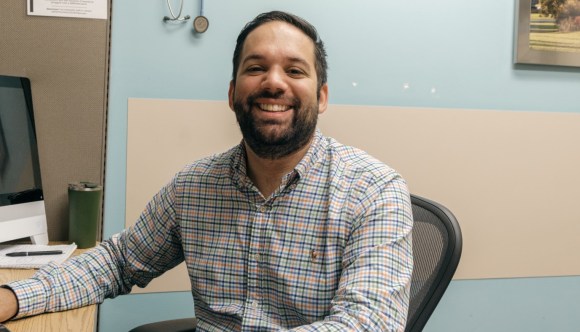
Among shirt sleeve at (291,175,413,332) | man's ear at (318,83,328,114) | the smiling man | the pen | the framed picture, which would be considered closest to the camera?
shirt sleeve at (291,175,413,332)

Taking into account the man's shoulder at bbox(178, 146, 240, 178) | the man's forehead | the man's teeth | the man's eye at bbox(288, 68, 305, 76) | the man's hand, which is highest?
the man's forehead

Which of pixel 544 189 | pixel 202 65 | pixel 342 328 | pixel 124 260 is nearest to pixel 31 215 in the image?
pixel 124 260

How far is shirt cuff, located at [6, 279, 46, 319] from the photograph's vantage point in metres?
1.14

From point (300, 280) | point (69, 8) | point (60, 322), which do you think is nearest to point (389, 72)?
point (69, 8)

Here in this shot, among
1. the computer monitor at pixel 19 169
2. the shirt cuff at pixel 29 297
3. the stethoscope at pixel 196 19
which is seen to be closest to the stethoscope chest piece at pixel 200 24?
the stethoscope at pixel 196 19

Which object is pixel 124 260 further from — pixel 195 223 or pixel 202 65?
pixel 202 65

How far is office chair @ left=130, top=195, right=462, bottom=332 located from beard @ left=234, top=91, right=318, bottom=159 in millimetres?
298

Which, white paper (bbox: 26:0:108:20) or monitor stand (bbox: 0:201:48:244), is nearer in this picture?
monitor stand (bbox: 0:201:48:244)

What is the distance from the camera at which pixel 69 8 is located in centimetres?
180

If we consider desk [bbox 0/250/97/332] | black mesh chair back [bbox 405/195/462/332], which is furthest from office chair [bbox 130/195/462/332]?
desk [bbox 0/250/97/332]

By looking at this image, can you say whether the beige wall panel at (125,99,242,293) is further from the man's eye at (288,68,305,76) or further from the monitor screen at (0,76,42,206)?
the man's eye at (288,68,305,76)

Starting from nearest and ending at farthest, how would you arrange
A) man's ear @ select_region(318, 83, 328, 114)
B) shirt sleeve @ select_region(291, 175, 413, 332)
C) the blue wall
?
shirt sleeve @ select_region(291, 175, 413, 332), man's ear @ select_region(318, 83, 328, 114), the blue wall

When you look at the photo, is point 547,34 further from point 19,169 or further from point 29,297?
point 29,297

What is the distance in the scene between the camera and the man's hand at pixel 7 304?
1.11m
